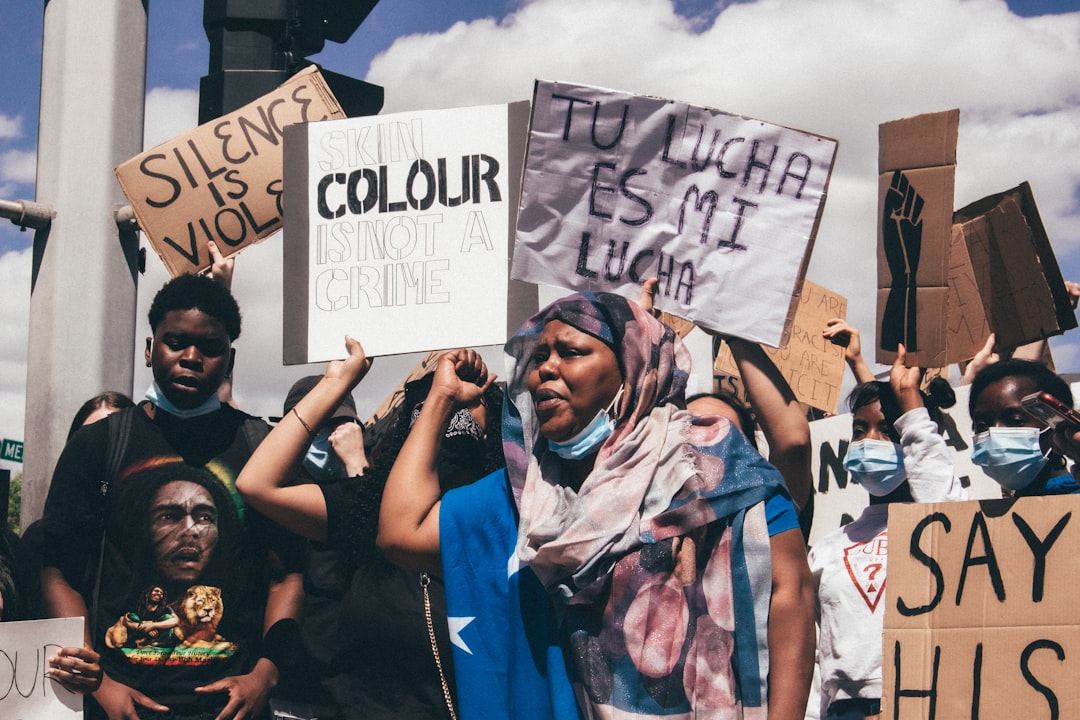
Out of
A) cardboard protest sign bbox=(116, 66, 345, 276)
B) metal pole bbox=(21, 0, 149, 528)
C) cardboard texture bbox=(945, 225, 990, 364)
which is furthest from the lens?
metal pole bbox=(21, 0, 149, 528)

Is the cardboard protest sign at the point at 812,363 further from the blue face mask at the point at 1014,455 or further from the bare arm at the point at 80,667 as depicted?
the bare arm at the point at 80,667

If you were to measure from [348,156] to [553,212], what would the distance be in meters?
0.83

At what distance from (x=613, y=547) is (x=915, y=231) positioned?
6.99 feet

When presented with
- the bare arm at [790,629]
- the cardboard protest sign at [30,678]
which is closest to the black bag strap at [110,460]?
the cardboard protest sign at [30,678]

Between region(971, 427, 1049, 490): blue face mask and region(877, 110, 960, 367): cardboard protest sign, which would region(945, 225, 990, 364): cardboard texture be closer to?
region(877, 110, 960, 367): cardboard protest sign

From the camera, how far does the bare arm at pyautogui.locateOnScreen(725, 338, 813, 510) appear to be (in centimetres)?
317

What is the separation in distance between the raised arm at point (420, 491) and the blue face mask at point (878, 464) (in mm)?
1658

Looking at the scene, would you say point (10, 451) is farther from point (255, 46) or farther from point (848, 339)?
point (848, 339)

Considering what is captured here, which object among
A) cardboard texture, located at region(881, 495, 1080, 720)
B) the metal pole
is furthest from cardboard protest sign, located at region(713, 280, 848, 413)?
cardboard texture, located at region(881, 495, 1080, 720)

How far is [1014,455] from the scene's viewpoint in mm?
3559

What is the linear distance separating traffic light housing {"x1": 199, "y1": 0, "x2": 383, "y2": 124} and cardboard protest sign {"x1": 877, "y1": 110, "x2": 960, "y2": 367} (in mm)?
2062

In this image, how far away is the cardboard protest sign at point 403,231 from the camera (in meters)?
3.99

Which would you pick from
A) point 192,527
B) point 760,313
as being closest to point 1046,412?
point 760,313

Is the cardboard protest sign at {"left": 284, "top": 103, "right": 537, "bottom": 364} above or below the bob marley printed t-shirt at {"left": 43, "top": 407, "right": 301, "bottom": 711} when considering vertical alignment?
above
